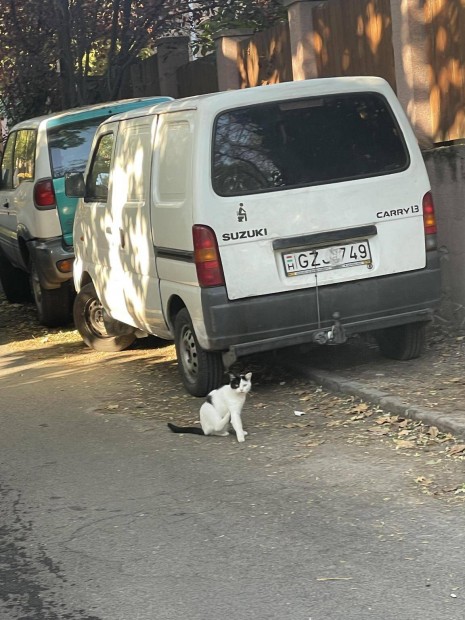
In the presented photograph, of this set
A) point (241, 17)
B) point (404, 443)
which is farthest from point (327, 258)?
point (241, 17)

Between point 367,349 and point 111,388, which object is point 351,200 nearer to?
point 367,349

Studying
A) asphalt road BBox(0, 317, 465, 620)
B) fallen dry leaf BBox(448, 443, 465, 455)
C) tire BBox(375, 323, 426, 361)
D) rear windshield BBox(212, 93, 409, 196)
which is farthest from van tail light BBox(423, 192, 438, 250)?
fallen dry leaf BBox(448, 443, 465, 455)

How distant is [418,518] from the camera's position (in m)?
5.43

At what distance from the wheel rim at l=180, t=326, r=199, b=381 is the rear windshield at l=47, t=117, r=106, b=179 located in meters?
4.08

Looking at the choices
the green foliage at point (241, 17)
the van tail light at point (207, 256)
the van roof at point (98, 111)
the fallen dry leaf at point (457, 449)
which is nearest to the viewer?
the fallen dry leaf at point (457, 449)

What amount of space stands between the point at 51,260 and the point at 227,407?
5.16 m

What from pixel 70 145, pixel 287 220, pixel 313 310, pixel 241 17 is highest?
pixel 241 17

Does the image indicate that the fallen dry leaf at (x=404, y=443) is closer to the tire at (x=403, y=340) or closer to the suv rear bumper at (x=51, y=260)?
the tire at (x=403, y=340)

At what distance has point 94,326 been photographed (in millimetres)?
11070

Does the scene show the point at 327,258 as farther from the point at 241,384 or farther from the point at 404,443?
the point at 404,443

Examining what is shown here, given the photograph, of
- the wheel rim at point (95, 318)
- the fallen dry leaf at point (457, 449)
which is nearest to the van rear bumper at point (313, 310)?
the fallen dry leaf at point (457, 449)

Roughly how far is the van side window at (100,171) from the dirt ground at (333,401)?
1.57m

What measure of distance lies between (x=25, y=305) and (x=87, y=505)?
9.10 meters

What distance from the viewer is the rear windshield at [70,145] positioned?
1188cm
